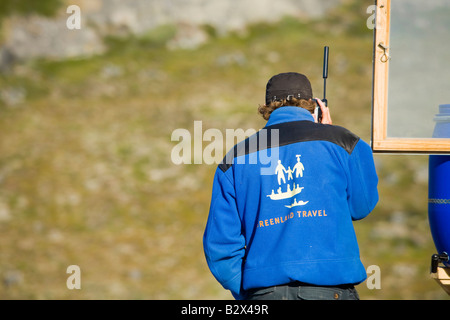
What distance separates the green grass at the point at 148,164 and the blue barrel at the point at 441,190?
3.95 meters

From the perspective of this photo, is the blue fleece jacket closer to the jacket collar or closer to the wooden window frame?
the jacket collar

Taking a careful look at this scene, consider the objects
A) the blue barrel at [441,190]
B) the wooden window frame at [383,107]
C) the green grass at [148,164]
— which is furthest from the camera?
the green grass at [148,164]

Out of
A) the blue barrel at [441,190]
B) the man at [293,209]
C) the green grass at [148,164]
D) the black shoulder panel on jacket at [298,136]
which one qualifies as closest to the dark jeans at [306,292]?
the man at [293,209]

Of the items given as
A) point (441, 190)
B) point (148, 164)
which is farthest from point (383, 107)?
point (148, 164)

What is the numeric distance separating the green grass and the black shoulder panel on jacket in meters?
4.94

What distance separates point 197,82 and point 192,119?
127cm

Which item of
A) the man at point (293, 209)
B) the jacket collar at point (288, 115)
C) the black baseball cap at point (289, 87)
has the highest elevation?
the black baseball cap at point (289, 87)

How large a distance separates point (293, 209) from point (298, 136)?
292 millimetres

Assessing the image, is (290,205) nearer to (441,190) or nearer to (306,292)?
(306,292)

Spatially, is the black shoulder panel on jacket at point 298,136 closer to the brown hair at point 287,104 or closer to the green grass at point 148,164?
the brown hair at point 287,104

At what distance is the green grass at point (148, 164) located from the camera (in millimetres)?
7344

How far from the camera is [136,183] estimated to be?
29.8 ft
